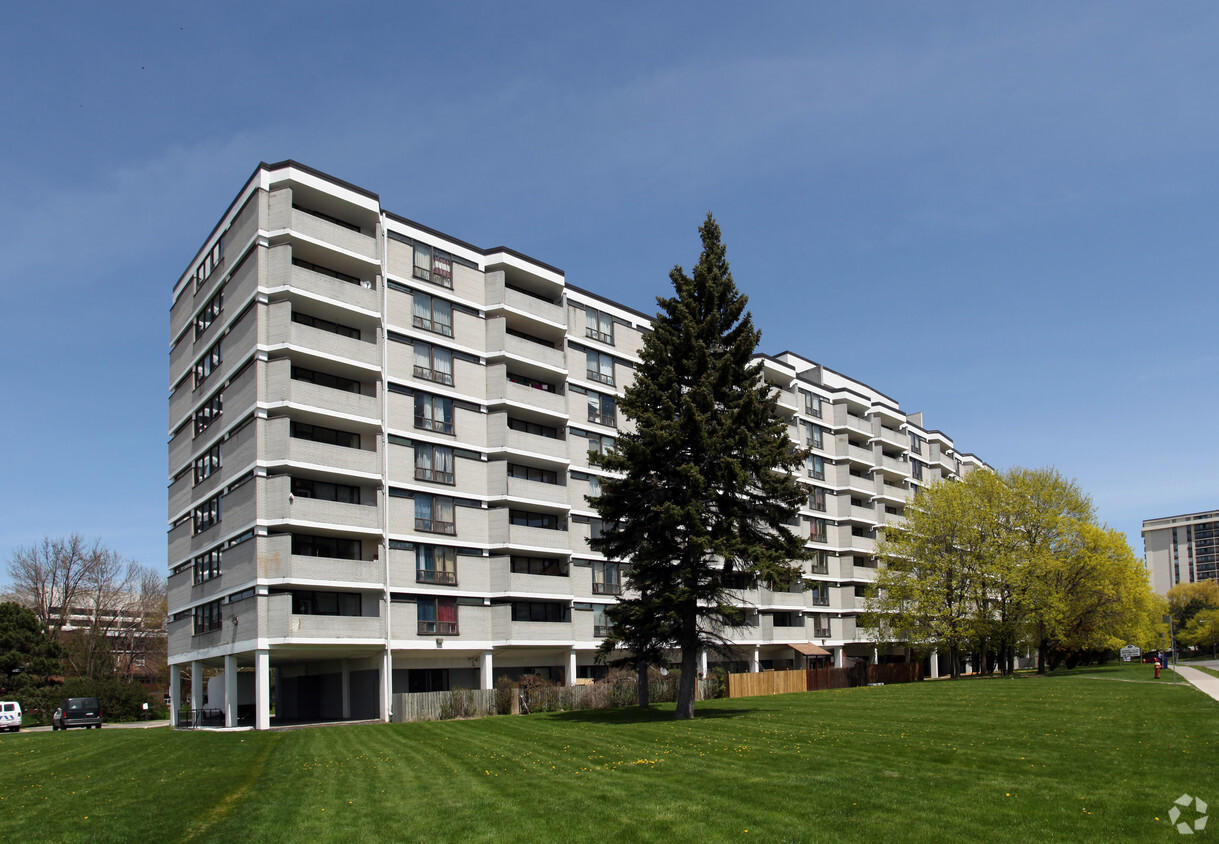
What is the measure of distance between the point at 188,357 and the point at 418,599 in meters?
20.6

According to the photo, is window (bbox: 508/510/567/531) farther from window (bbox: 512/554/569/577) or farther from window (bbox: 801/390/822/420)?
window (bbox: 801/390/822/420)

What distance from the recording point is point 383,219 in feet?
164

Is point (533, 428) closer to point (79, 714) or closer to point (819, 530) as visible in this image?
point (79, 714)

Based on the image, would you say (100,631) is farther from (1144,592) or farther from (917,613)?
(1144,592)

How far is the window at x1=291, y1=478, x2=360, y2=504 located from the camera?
4475cm

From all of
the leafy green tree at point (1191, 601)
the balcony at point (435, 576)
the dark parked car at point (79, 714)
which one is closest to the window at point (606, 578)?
the balcony at point (435, 576)

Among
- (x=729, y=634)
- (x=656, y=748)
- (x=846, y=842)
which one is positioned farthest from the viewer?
(x=729, y=634)

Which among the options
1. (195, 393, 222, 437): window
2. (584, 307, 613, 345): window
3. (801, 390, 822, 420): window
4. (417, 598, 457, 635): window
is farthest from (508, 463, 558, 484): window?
(801, 390, 822, 420): window

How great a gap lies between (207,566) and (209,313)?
14.0 metres

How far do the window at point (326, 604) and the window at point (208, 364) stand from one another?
14.0m

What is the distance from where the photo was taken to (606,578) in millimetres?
58594

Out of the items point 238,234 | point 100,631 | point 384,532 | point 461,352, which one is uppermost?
point 238,234

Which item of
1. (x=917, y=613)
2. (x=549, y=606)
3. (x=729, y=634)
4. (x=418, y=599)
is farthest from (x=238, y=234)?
(x=917, y=613)

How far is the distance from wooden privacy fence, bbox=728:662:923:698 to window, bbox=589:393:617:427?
58.3 feet
